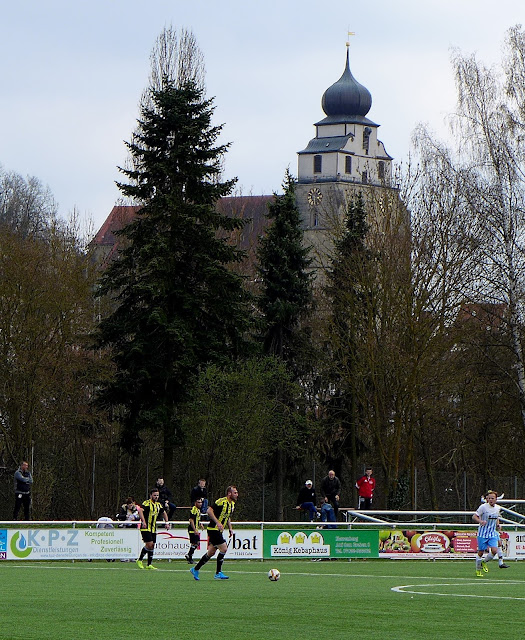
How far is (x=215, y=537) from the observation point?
23.2 meters

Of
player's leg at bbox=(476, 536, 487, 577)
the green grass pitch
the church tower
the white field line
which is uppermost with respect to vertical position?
the church tower

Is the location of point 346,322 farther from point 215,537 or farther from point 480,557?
point 215,537

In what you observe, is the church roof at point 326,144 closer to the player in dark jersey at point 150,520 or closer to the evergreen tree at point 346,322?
the evergreen tree at point 346,322

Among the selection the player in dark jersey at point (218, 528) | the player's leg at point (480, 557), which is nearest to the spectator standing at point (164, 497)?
the player in dark jersey at point (218, 528)

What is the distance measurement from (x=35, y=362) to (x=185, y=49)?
20921mm

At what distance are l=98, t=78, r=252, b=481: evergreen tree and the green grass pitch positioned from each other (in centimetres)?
1571

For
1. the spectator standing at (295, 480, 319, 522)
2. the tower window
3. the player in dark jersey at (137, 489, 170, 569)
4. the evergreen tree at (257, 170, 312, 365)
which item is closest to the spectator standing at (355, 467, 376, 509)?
the spectator standing at (295, 480, 319, 522)

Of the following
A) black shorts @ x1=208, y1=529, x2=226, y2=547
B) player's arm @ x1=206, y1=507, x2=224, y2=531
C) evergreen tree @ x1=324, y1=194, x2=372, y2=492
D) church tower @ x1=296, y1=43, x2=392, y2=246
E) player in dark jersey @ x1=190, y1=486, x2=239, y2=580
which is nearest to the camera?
player's arm @ x1=206, y1=507, x2=224, y2=531

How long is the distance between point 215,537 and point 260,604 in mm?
5906

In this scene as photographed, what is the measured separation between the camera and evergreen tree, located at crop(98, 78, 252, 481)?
42750mm

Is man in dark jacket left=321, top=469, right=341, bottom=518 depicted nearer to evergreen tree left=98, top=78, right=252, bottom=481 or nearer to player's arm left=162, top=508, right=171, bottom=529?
player's arm left=162, top=508, right=171, bottom=529

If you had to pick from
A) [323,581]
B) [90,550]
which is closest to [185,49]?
[90,550]

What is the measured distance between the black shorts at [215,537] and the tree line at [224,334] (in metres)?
17.0

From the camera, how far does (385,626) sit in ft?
47.1
